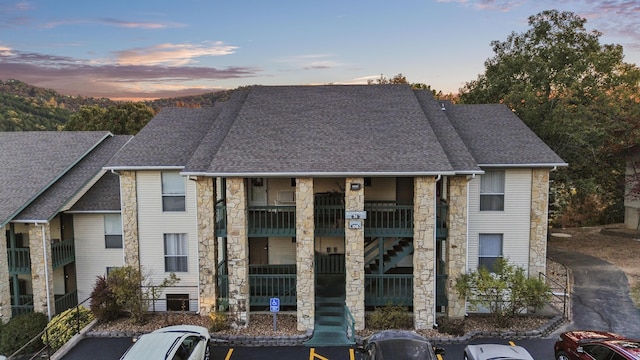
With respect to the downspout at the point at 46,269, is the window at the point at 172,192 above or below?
above

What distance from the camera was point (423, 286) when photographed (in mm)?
15008

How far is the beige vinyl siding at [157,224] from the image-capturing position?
17422 mm

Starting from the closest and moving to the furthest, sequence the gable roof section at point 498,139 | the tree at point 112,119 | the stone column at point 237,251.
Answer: the stone column at point 237,251
the gable roof section at point 498,139
the tree at point 112,119

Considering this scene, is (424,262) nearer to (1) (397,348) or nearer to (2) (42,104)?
(1) (397,348)

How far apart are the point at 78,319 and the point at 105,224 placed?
510cm

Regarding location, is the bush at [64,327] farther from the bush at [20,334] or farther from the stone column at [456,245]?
the stone column at [456,245]

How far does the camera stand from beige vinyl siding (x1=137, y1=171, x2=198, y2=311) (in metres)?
17.4

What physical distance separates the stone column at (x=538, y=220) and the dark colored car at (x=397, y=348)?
26.8 feet

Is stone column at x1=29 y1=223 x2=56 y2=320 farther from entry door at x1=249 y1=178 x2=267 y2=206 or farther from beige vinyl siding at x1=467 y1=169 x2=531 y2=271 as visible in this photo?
beige vinyl siding at x1=467 y1=169 x2=531 y2=271

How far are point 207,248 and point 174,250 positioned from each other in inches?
107

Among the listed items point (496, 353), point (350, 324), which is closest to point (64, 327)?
point (350, 324)

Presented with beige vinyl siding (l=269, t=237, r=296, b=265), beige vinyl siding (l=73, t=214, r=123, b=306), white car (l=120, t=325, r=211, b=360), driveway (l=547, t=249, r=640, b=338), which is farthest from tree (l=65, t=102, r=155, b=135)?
driveway (l=547, t=249, r=640, b=338)

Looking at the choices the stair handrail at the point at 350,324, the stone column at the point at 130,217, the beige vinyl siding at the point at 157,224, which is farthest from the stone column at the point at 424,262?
the stone column at the point at 130,217

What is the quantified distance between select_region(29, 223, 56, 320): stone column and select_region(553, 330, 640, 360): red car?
1945 cm
